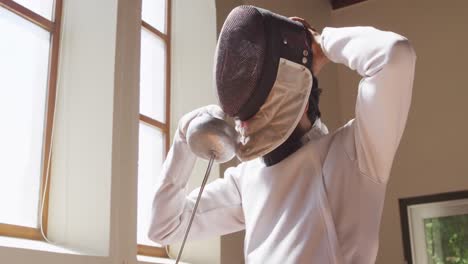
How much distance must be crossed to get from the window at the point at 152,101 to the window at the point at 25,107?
19.9 inches

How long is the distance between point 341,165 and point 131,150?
1.12m

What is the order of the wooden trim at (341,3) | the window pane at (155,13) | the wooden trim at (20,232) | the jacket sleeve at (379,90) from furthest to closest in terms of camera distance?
the wooden trim at (341,3) < the window pane at (155,13) < the wooden trim at (20,232) < the jacket sleeve at (379,90)

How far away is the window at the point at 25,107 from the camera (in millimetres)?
1941

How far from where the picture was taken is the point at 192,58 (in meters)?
2.88

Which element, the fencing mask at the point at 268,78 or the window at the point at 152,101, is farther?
the window at the point at 152,101

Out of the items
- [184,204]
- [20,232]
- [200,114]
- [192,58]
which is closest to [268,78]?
[200,114]

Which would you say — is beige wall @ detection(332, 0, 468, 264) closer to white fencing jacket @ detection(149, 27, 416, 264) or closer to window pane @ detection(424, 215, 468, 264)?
window pane @ detection(424, 215, 468, 264)

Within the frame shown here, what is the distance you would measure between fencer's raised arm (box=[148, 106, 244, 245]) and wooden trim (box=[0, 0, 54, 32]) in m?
1.04

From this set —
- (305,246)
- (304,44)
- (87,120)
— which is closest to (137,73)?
(87,120)

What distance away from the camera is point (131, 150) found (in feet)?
6.80

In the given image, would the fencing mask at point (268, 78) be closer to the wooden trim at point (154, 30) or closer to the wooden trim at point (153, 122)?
the wooden trim at point (153, 122)

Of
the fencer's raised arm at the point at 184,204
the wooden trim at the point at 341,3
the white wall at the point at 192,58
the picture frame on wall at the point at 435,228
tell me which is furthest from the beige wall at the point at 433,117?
the fencer's raised arm at the point at 184,204

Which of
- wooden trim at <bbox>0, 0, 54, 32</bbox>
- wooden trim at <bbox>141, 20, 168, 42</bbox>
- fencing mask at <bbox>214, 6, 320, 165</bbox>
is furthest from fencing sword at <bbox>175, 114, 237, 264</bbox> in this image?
wooden trim at <bbox>141, 20, 168, 42</bbox>

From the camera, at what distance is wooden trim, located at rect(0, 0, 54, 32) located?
204 cm
